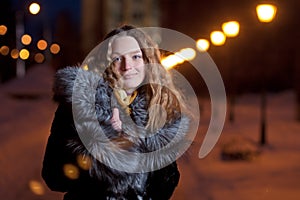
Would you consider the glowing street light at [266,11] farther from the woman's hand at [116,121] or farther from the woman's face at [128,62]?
the woman's hand at [116,121]

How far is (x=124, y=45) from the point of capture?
10.3 ft

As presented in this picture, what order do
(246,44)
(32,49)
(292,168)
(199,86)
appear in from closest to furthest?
(292,168) → (246,44) → (199,86) → (32,49)

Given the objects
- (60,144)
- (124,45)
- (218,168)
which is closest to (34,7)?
(124,45)

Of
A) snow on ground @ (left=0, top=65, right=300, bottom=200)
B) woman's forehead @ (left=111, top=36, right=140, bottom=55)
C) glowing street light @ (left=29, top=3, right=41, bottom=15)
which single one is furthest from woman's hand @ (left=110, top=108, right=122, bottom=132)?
glowing street light @ (left=29, top=3, right=41, bottom=15)

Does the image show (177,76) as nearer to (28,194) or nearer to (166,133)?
(166,133)

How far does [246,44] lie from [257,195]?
30.3 m

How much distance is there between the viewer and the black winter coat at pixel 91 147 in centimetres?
305

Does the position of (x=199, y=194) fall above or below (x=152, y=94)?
below

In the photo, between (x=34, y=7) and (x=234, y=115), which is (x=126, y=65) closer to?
(x=34, y=7)

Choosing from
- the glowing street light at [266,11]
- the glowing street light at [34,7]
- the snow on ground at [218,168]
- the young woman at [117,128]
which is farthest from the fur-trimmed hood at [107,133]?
the glowing street light at [266,11]

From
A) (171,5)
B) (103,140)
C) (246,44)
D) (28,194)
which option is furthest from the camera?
(171,5)

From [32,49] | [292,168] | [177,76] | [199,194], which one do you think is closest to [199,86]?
[292,168]

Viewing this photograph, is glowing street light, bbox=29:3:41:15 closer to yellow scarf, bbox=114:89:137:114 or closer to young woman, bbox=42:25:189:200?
young woman, bbox=42:25:189:200

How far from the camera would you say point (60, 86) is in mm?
3107
